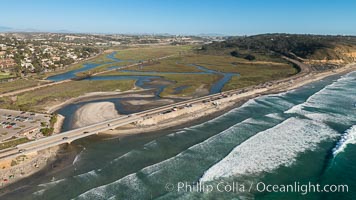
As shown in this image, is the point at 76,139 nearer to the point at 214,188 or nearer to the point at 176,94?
the point at 214,188

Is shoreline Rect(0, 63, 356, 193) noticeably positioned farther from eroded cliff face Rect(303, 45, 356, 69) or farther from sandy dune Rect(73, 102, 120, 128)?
eroded cliff face Rect(303, 45, 356, 69)

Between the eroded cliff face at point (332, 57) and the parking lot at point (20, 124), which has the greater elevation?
the eroded cliff face at point (332, 57)

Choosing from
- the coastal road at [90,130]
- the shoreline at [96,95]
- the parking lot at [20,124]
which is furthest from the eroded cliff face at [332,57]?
the parking lot at [20,124]

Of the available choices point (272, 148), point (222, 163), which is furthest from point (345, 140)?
point (222, 163)

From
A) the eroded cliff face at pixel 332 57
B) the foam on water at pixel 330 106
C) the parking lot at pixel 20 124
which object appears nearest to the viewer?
the parking lot at pixel 20 124

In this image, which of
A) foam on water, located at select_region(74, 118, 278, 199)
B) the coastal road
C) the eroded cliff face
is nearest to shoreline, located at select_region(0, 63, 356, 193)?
the coastal road

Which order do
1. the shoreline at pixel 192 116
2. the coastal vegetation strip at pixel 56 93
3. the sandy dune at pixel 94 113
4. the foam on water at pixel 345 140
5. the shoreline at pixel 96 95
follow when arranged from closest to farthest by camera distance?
the foam on water at pixel 345 140
the shoreline at pixel 192 116
the sandy dune at pixel 94 113
the coastal vegetation strip at pixel 56 93
the shoreline at pixel 96 95

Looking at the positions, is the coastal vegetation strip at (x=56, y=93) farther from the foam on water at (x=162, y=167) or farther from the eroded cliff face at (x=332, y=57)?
the eroded cliff face at (x=332, y=57)
